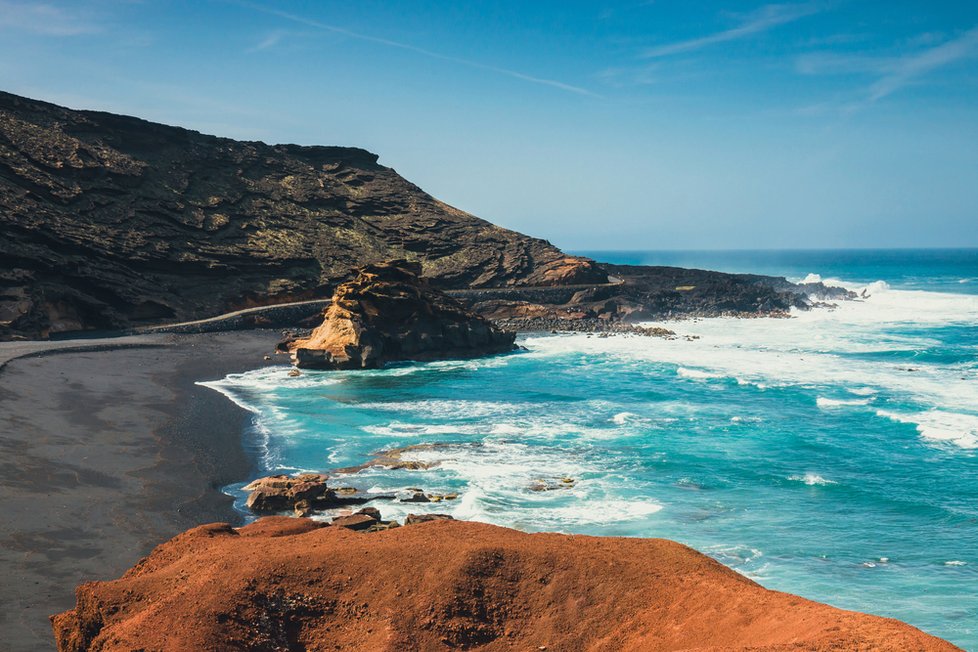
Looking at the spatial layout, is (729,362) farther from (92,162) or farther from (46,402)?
(92,162)

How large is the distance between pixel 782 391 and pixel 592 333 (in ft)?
76.6

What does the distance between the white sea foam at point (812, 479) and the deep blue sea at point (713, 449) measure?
0.31 ft

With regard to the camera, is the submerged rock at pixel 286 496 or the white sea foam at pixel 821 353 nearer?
the submerged rock at pixel 286 496

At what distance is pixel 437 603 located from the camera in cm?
839

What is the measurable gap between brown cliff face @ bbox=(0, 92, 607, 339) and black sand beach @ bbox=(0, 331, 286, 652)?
1191 centimetres

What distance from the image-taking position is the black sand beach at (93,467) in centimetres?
1230

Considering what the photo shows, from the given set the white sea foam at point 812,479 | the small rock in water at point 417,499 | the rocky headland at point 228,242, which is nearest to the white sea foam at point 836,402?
the white sea foam at point 812,479

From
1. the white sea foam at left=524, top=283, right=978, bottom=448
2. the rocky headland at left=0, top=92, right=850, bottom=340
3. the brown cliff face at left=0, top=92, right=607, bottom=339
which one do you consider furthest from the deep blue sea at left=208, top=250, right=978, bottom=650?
the brown cliff face at left=0, top=92, right=607, bottom=339

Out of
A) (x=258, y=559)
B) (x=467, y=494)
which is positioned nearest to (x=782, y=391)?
(x=467, y=494)

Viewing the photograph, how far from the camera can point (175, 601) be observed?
316 inches

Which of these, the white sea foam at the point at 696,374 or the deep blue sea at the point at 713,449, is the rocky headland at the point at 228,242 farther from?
the white sea foam at the point at 696,374

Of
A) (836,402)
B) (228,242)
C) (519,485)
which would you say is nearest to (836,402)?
(836,402)

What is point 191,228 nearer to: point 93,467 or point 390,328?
point 390,328

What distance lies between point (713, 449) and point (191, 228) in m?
45.6
